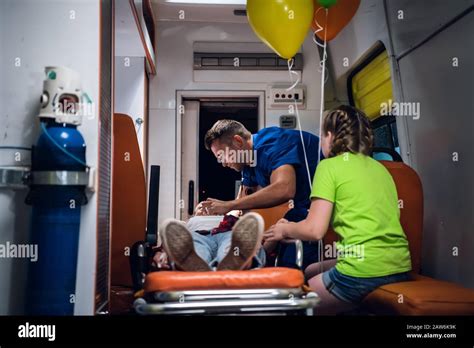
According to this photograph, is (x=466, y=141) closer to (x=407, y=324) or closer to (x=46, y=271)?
(x=407, y=324)

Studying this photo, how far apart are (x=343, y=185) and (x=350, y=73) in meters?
2.12

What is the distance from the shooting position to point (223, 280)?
126 centimetres

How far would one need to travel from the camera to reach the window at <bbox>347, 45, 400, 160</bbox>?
2.85 m

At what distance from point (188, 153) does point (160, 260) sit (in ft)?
6.03

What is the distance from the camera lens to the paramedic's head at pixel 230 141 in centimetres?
221

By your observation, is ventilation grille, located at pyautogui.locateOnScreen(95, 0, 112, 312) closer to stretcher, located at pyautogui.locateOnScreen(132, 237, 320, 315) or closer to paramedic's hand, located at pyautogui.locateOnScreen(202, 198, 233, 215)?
stretcher, located at pyautogui.locateOnScreen(132, 237, 320, 315)

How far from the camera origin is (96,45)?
1.50 meters

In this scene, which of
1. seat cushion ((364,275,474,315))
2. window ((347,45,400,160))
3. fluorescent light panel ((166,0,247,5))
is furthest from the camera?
fluorescent light panel ((166,0,247,5))

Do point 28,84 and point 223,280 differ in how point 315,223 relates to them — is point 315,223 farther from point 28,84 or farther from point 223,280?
point 28,84

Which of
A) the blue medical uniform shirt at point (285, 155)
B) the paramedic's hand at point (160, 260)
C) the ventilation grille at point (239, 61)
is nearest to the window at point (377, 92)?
the ventilation grille at point (239, 61)

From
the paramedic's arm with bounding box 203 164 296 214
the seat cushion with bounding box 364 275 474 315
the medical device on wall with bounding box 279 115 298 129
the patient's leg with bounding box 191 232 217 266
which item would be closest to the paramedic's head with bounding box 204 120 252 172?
the paramedic's arm with bounding box 203 164 296 214

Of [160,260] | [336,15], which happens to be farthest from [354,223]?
[336,15]

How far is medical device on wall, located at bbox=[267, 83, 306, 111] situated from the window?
38 cm

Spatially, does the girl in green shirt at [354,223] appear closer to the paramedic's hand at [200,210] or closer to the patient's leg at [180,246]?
the patient's leg at [180,246]
